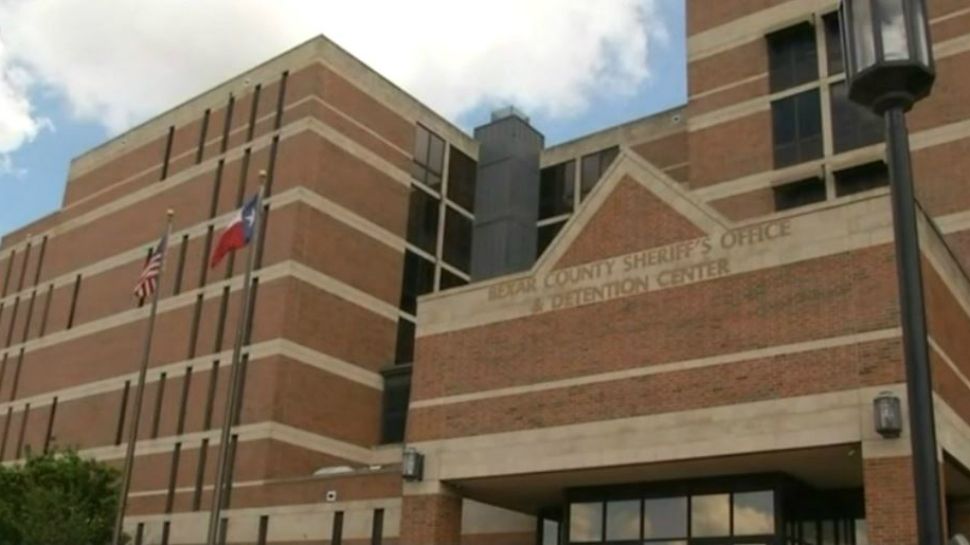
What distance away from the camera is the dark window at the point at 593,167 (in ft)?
159

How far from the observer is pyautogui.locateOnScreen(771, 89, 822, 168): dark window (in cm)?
3634

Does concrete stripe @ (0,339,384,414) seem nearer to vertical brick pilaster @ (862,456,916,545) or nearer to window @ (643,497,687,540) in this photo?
window @ (643,497,687,540)

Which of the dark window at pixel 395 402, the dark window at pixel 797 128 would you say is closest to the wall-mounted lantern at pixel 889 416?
the dark window at pixel 797 128

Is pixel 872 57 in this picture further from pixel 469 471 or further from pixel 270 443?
pixel 270 443

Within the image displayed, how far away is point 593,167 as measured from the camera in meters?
49.2

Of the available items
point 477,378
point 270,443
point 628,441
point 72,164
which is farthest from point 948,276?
point 72,164

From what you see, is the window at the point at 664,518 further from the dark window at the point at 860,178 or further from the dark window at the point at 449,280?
the dark window at the point at 449,280

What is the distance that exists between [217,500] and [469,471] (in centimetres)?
569

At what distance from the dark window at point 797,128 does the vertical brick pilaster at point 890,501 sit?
19.1 m

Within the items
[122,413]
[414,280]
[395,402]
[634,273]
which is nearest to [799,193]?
[634,273]

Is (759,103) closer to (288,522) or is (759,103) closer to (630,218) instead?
(630,218)

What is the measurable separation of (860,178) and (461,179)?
21.0 metres

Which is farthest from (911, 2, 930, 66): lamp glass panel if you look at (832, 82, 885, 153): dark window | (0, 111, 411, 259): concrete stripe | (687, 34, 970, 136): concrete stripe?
(0, 111, 411, 259): concrete stripe

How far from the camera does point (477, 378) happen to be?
25422mm
